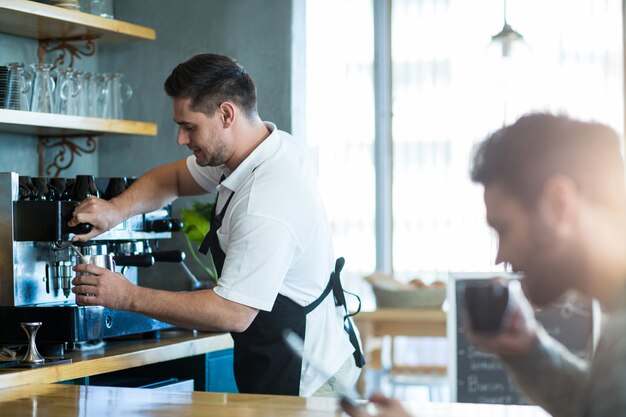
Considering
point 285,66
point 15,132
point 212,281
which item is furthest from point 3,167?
point 285,66

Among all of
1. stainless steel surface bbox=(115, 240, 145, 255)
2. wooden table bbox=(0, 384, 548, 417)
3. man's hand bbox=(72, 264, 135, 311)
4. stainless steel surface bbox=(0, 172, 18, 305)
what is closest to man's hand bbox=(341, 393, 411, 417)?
wooden table bbox=(0, 384, 548, 417)

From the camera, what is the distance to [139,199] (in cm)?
287

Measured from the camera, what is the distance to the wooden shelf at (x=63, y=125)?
3021 mm

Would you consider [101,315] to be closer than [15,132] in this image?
Yes

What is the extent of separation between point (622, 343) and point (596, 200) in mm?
154

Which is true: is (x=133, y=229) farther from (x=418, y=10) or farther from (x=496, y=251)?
(x=418, y=10)

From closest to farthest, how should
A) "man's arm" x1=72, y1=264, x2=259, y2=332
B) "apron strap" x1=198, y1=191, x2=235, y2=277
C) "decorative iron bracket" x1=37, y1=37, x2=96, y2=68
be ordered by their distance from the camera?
"man's arm" x1=72, y1=264, x2=259, y2=332
"apron strap" x1=198, y1=191, x2=235, y2=277
"decorative iron bracket" x1=37, y1=37, x2=96, y2=68

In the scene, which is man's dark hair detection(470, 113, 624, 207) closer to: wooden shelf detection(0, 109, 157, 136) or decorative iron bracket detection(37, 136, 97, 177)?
wooden shelf detection(0, 109, 157, 136)

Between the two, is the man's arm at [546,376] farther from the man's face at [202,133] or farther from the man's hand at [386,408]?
the man's face at [202,133]

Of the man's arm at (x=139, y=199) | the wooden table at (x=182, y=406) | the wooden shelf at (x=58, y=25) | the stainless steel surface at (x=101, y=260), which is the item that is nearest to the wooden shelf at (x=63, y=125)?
the wooden shelf at (x=58, y=25)

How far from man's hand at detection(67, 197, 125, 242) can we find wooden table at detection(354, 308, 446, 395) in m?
1.91

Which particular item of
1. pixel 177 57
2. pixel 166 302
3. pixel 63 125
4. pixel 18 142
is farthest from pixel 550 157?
pixel 177 57

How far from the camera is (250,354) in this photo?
2480mm

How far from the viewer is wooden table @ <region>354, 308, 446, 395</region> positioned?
14.5ft
